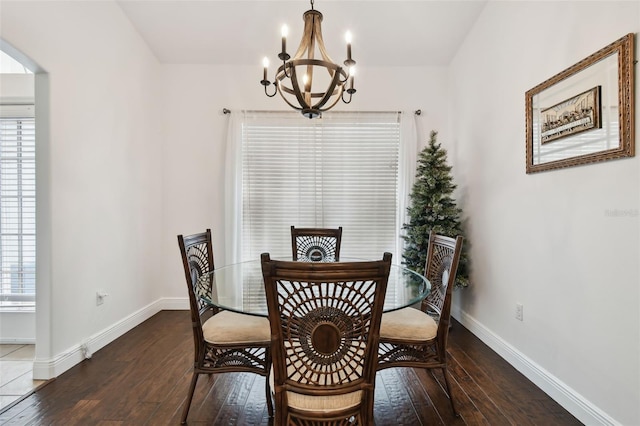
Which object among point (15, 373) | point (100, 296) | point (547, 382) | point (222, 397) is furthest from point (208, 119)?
point (547, 382)

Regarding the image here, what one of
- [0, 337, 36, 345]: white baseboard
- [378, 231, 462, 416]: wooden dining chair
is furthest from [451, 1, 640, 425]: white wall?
[0, 337, 36, 345]: white baseboard

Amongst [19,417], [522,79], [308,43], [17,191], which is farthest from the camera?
[17,191]

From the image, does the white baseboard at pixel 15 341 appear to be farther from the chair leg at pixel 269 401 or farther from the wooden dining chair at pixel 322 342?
the wooden dining chair at pixel 322 342

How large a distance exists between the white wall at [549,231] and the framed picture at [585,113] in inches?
2.6

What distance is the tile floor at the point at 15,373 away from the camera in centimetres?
200

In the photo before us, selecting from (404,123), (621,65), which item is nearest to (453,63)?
(404,123)

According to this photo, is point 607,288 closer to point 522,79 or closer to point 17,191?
point 522,79

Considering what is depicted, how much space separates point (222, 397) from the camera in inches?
78.8

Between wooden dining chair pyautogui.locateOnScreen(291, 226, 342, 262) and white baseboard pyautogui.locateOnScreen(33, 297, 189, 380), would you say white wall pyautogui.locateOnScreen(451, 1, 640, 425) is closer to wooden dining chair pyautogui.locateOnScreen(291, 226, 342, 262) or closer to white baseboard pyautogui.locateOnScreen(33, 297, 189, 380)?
wooden dining chair pyautogui.locateOnScreen(291, 226, 342, 262)

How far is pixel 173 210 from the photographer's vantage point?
3713 mm

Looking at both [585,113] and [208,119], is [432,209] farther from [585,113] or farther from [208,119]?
[208,119]

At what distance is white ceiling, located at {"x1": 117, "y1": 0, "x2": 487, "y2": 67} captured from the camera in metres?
2.98

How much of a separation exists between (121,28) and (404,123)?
2994 millimetres

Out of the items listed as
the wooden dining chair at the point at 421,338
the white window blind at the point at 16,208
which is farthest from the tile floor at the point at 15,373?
the wooden dining chair at the point at 421,338
